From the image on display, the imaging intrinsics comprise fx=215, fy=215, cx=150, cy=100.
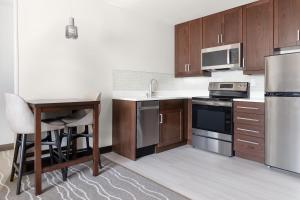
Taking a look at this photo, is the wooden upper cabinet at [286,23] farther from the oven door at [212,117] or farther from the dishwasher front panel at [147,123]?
the dishwasher front panel at [147,123]

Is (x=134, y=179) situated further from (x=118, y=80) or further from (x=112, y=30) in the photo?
(x=112, y=30)

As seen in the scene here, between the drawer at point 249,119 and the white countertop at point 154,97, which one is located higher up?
the white countertop at point 154,97

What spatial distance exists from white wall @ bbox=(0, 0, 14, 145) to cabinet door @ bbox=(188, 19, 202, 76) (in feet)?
10.4

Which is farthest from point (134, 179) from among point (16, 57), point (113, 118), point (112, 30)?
point (112, 30)

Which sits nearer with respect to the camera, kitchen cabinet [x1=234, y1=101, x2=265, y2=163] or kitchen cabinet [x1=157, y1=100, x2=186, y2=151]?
kitchen cabinet [x1=234, y1=101, x2=265, y2=163]

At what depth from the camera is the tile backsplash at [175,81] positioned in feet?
11.2

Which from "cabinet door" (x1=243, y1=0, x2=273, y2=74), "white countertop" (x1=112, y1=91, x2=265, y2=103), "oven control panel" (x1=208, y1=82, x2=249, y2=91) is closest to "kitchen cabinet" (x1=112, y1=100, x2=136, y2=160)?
"white countertop" (x1=112, y1=91, x2=265, y2=103)

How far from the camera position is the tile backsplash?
341 centimetres

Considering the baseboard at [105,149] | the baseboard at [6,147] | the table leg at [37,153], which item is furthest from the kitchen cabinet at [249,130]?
the baseboard at [6,147]

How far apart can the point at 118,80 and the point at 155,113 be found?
837 millimetres

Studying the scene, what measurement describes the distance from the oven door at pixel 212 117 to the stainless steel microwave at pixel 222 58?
0.62 metres

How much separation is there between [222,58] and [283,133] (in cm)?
147

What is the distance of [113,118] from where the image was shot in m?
3.47

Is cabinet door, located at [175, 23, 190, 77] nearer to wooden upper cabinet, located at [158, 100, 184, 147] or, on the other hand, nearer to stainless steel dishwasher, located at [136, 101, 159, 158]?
wooden upper cabinet, located at [158, 100, 184, 147]
